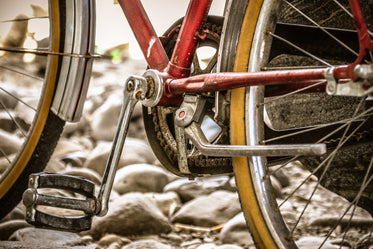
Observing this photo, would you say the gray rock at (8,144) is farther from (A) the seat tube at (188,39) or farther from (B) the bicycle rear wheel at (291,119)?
(A) the seat tube at (188,39)

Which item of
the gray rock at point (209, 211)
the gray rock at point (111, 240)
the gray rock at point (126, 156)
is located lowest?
the gray rock at point (111, 240)

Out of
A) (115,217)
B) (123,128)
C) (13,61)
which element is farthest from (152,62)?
(13,61)

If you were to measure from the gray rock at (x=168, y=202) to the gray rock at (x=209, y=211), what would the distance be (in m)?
0.15

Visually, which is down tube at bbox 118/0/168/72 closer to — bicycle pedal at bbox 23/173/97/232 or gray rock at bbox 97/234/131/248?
bicycle pedal at bbox 23/173/97/232

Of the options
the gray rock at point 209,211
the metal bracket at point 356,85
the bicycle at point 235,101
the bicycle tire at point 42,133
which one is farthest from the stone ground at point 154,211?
the metal bracket at point 356,85

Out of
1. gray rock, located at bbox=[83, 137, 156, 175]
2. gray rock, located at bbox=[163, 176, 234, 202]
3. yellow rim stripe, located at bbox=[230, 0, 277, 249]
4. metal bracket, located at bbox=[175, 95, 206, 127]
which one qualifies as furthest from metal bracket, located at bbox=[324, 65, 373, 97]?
gray rock, located at bbox=[83, 137, 156, 175]

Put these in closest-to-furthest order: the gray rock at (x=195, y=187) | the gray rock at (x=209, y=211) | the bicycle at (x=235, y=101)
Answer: the bicycle at (x=235, y=101) → the gray rock at (x=209, y=211) → the gray rock at (x=195, y=187)

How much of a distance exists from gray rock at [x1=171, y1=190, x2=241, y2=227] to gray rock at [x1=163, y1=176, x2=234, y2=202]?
33 cm

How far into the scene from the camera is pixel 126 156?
3289mm

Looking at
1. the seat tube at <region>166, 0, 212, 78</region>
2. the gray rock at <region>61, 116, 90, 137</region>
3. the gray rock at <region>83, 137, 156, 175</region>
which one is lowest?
the gray rock at <region>83, 137, 156, 175</region>

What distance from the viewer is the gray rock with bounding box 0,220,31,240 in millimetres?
1955

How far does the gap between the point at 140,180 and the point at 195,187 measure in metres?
0.33

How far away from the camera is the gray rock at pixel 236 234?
1.97 meters

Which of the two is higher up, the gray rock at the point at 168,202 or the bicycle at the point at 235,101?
the bicycle at the point at 235,101
